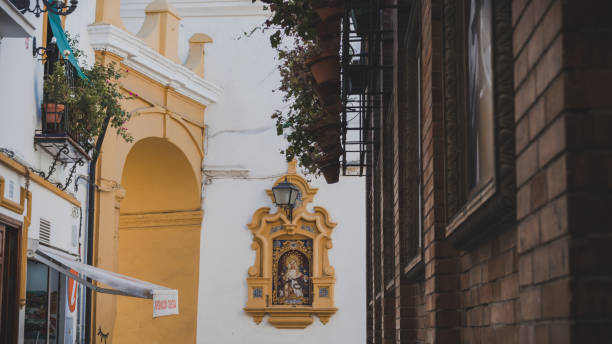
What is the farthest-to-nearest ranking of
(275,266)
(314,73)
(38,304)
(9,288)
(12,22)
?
(275,266) → (38,304) → (9,288) → (12,22) → (314,73)

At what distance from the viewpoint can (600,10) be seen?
5.94 ft

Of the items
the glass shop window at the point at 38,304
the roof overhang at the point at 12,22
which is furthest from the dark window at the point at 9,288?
the roof overhang at the point at 12,22

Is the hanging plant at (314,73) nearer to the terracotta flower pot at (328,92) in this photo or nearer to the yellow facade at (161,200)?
the terracotta flower pot at (328,92)

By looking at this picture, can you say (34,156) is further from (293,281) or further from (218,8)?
(218,8)

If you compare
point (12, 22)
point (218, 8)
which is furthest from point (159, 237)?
point (12, 22)

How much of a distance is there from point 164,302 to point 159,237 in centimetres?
815

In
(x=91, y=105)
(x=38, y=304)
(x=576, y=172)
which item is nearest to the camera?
(x=576, y=172)

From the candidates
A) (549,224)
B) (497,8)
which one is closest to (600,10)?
(549,224)

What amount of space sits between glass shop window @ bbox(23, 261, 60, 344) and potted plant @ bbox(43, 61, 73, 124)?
190cm

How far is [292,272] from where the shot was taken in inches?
725

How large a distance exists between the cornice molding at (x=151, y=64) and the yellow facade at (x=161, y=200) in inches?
7.0

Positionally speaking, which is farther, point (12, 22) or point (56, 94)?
point (56, 94)

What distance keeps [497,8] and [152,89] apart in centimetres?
1503

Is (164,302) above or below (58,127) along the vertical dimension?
below
